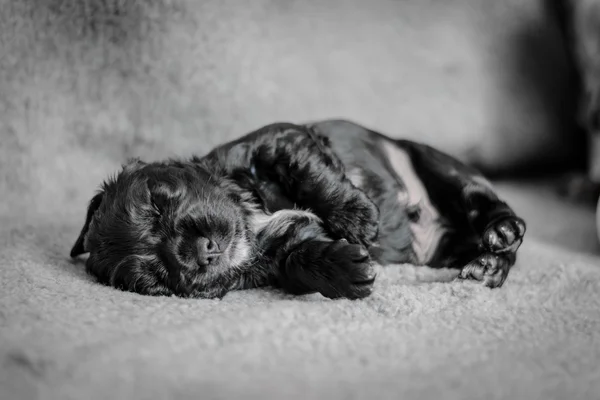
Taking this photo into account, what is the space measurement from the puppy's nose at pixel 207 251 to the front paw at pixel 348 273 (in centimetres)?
29

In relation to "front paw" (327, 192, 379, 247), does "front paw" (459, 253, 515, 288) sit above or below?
below

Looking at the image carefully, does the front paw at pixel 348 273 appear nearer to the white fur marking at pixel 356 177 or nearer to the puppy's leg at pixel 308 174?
the puppy's leg at pixel 308 174

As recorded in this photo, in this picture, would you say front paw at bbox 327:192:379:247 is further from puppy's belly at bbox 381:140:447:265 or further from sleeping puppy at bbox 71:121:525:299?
puppy's belly at bbox 381:140:447:265

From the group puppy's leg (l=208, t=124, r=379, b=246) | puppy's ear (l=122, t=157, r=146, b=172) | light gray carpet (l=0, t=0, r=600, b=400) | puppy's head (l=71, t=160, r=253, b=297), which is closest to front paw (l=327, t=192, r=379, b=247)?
puppy's leg (l=208, t=124, r=379, b=246)

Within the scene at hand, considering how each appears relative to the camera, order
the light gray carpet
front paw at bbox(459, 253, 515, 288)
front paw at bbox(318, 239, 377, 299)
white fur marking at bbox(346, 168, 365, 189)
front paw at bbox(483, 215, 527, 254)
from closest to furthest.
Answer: the light gray carpet → front paw at bbox(318, 239, 377, 299) → front paw at bbox(459, 253, 515, 288) → front paw at bbox(483, 215, 527, 254) → white fur marking at bbox(346, 168, 365, 189)

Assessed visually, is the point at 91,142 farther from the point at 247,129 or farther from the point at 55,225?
the point at 247,129

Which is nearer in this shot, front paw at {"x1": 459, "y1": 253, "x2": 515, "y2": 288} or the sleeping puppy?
the sleeping puppy

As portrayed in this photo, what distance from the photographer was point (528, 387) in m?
1.16

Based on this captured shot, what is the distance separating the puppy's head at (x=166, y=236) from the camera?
1.68 metres

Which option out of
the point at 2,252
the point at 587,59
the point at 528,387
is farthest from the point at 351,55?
the point at 528,387

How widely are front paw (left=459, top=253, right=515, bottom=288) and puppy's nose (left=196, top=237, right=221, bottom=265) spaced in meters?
0.71

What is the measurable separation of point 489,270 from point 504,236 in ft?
0.48

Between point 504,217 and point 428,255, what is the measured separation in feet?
0.97

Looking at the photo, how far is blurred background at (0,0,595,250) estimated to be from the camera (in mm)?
2518
